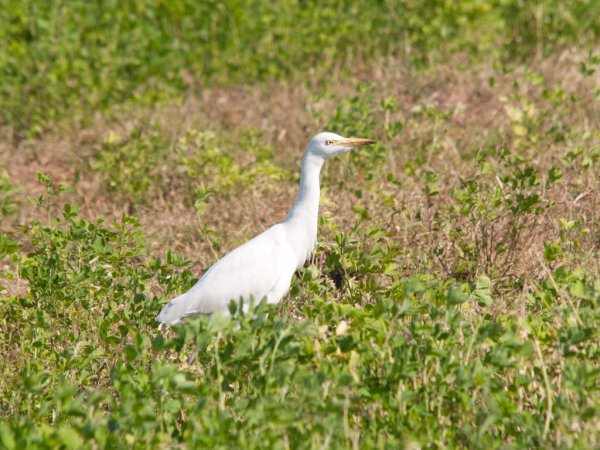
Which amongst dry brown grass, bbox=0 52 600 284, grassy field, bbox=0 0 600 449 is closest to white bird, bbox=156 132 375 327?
grassy field, bbox=0 0 600 449

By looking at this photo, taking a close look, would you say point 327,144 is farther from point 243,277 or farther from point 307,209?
point 243,277

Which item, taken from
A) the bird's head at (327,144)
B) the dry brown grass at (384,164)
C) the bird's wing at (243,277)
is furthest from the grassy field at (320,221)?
the bird's head at (327,144)

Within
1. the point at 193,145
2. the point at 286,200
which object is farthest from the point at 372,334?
the point at 193,145

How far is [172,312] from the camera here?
482 cm

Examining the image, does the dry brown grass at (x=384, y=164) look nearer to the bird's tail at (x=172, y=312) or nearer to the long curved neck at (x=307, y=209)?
the long curved neck at (x=307, y=209)

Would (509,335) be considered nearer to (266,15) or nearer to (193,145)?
(193,145)

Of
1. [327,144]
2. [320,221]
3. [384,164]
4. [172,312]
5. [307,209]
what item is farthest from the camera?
[384,164]

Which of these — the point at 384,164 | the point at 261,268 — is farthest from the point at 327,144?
the point at 384,164

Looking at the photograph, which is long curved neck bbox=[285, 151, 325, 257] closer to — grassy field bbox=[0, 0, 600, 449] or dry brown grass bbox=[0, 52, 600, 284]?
grassy field bbox=[0, 0, 600, 449]

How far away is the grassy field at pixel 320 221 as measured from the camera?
3502 millimetres

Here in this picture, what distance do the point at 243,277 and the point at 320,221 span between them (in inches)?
27.4

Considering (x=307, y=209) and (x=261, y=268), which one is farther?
(x=307, y=209)

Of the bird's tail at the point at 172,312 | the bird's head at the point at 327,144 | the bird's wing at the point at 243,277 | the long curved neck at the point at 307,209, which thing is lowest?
the bird's tail at the point at 172,312

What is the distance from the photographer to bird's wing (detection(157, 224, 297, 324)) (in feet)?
16.0
